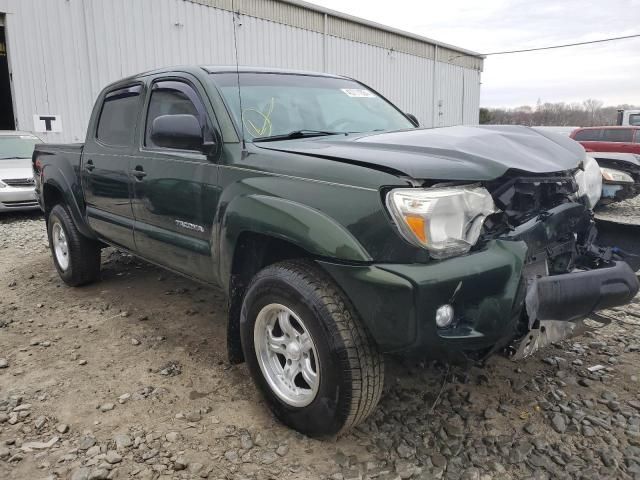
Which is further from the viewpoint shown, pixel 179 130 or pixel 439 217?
pixel 179 130

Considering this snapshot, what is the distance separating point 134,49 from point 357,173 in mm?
11985

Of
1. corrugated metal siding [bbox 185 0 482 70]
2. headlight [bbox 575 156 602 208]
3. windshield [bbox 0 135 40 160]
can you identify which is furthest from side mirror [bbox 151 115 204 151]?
corrugated metal siding [bbox 185 0 482 70]

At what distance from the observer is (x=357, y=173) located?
2182 millimetres

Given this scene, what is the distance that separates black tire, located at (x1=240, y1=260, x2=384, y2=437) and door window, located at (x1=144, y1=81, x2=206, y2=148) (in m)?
1.21

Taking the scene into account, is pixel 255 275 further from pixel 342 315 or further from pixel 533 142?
pixel 533 142

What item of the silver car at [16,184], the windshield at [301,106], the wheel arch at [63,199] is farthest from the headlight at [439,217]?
the silver car at [16,184]

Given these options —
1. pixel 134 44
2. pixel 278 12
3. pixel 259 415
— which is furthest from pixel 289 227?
pixel 278 12

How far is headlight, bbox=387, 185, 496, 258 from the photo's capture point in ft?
6.68

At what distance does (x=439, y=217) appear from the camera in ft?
6.78

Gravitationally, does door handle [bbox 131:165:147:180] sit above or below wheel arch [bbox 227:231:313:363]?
above

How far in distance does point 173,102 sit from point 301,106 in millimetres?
845

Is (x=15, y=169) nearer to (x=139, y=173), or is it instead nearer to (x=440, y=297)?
(x=139, y=173)

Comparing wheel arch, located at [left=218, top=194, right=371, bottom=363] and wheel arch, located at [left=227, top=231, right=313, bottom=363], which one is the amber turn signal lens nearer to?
wheel arch, located at [left=218, top=194, right=371, bottom=363]

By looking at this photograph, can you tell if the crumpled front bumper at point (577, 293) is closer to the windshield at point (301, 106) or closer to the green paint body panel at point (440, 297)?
the green paint body panel at point (440, 297)
